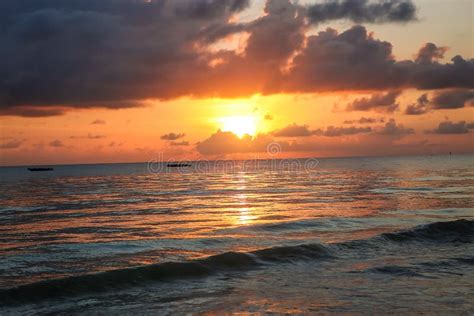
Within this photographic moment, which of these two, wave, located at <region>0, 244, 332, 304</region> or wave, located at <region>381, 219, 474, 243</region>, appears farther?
wave, located at <region>381, 219, 474, 243</region>

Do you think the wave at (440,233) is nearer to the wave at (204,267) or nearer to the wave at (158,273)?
the wave at (204,267)

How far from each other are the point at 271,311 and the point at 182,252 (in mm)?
10063

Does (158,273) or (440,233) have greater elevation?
(440,233)

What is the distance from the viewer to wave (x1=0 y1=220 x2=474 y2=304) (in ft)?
52.5

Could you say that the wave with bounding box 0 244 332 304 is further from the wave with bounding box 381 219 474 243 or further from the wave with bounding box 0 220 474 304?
the wave with bounding box 381 219 474 243

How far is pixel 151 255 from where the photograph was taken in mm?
21781

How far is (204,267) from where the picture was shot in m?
19.2

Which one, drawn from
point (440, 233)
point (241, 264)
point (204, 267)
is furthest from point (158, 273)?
point (440, 233)

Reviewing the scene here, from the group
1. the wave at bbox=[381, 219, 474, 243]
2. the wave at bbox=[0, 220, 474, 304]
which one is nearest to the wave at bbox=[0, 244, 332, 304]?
the wave at bbox=[0, 220, 474, 304]

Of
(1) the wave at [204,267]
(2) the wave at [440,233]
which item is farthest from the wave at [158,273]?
(2) the wave at [440,233]

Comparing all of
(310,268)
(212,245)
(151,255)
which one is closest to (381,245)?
(310,268)

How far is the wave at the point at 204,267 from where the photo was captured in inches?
631

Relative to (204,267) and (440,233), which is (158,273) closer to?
(204,267)

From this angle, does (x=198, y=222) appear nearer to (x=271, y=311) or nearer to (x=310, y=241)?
(x=310, y=241)
